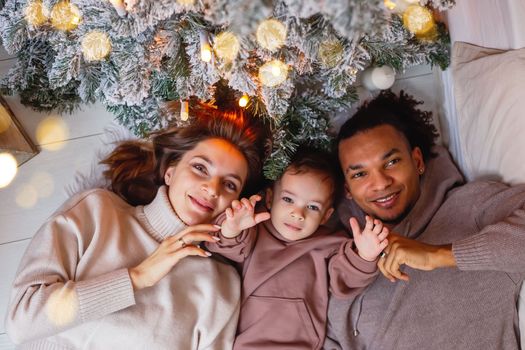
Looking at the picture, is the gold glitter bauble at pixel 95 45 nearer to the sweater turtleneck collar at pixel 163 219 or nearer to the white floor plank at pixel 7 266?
the sweater turtleneck collar at pixel 163 219

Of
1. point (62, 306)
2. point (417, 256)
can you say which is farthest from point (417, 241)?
point (62, 306)

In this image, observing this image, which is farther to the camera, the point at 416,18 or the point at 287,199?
the point at 287,199

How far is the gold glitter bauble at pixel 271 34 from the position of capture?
0.98 m

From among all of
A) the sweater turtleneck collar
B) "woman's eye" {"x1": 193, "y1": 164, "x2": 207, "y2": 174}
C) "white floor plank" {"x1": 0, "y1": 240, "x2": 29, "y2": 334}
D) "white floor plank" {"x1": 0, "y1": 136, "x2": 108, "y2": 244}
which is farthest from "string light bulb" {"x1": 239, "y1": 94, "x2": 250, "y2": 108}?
"white floor plank" {"x1": 0, "y1": 240, "x2": 29, "y2": 334}

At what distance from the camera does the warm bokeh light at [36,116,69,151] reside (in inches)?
61.4

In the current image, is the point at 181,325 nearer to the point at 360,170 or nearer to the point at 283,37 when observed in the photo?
the point at 360,170

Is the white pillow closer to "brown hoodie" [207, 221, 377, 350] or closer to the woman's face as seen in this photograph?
"brown hoodie" [207, 221, 377, 350]

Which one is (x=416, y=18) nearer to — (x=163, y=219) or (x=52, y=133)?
(x=163, y=219)

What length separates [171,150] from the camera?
1475mm

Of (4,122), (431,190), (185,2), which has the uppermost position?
(185,2)

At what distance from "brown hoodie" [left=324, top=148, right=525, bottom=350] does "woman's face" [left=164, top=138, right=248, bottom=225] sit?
0.47m

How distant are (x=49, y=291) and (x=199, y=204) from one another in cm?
44

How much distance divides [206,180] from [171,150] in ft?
0.63

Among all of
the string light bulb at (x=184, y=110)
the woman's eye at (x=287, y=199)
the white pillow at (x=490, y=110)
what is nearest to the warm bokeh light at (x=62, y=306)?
the string light bulb at (x=184, y=110)
